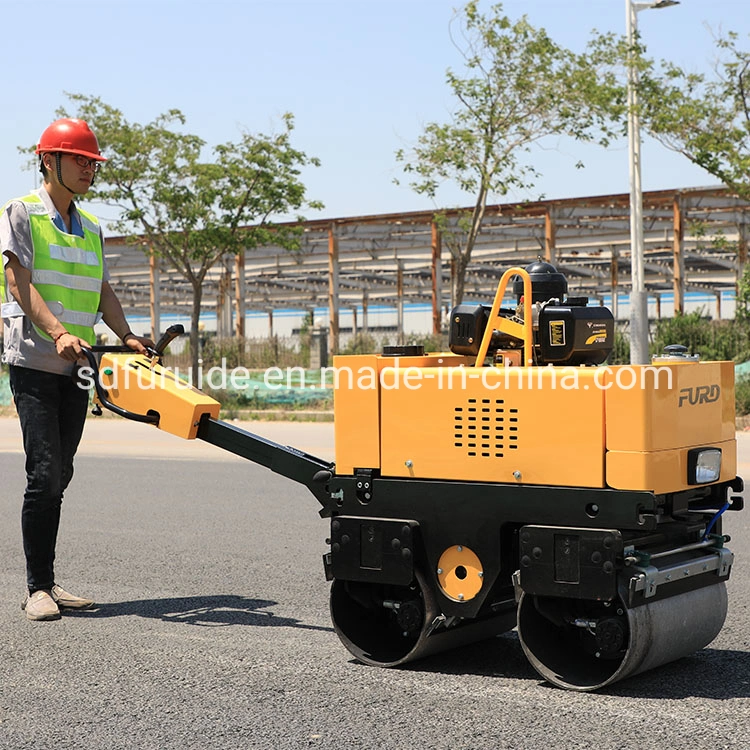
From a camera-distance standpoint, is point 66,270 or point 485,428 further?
point 66,270

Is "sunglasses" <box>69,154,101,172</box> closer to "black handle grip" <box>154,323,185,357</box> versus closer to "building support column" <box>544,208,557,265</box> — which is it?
"black handle grip" <box>154,323,185,357</box>

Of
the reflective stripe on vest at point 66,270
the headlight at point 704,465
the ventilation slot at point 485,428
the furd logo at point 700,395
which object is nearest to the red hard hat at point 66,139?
the reflective stripe on vest at point 66,270

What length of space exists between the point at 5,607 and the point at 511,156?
17577 millimetres

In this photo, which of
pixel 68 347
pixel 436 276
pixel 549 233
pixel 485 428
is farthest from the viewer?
pixel 436 276

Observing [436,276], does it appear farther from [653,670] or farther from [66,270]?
[653,670]

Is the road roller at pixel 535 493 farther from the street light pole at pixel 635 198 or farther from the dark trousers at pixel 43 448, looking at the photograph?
the street light pole at pixel 635 198

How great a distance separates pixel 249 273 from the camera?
4912cm

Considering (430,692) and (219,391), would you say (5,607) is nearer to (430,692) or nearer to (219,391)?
(430,692)

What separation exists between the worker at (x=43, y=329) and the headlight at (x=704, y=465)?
9.19 ft

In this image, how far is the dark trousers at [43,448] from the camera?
598 centimetres

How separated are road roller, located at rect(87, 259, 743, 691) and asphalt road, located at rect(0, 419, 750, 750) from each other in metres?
0.18

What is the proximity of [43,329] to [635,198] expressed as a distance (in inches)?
687

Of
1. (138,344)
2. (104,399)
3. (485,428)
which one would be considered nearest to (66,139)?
(138,344)

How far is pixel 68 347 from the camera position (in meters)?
5.63
